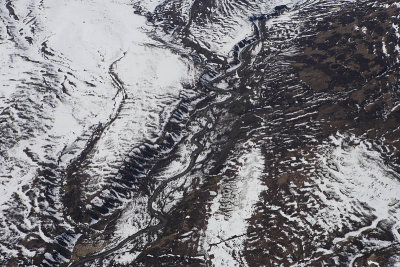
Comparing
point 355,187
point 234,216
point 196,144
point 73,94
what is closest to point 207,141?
point 196,144

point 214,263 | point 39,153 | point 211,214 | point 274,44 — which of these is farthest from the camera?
point 274,44

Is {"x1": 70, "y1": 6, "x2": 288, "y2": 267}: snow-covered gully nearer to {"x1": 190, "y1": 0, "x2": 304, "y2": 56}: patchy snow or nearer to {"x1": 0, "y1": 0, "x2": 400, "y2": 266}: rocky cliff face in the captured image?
{"x1": 0, "y1": 0, "x2": 400, "y2": 266}: rocky cliff face

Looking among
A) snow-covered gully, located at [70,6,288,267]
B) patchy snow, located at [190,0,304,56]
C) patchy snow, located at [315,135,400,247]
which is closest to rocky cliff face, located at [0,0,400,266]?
patchy snow, located at [315,135,400,247]

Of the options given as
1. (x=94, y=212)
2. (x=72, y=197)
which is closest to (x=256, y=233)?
(x=94, y=212)

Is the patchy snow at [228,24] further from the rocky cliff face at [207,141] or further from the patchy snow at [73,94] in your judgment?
the patchy snow at [73,94]

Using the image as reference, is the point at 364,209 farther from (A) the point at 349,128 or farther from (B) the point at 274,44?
(B) the point at 274,44

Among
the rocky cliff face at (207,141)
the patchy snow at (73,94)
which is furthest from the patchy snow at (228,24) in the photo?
the patchy snow at (73,94)
